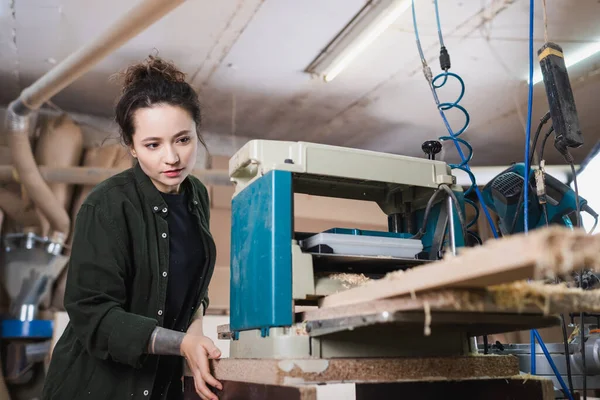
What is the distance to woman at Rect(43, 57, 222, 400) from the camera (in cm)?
92

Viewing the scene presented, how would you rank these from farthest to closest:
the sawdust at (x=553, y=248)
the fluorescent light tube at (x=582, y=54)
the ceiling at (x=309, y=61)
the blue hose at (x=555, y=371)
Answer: the fluorescent light tube at (x=582, y=54) → the ceiling at (x=309, y=61) → the blue hose at (x=555, y=371) → the sawdust at (x=553, y=248)

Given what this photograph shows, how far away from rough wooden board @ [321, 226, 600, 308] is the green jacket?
57 centimetres

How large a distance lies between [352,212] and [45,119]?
2.02m

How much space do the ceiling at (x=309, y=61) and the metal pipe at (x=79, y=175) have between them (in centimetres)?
49

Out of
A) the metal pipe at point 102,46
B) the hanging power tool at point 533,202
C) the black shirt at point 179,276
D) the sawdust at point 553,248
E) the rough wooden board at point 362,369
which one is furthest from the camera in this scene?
the metal pipe at point 102,46

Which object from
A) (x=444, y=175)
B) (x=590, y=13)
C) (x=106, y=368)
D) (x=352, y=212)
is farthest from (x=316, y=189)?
(x=352, y=212)

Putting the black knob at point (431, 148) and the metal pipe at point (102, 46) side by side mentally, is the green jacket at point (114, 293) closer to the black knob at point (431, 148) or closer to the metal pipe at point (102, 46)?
the black knob at point (431, 148)

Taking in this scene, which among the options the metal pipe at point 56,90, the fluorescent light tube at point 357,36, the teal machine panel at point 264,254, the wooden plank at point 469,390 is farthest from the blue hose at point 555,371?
the metal pipe at point 56,90

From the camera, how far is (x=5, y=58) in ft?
8.82

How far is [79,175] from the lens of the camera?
2.89m

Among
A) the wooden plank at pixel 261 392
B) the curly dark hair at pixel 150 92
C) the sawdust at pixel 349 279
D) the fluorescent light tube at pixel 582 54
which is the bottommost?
the wooden plank at pixel 261 392

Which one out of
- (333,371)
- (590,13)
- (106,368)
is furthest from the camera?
(590,13)

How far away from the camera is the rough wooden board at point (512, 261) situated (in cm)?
44

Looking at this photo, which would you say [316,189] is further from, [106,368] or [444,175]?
[106,368]
